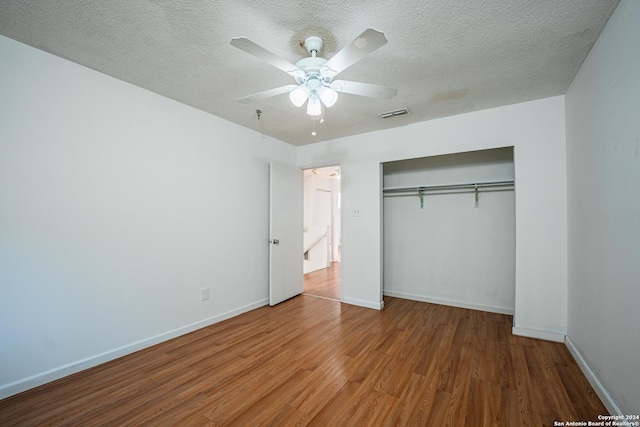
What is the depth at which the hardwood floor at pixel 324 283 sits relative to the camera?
4.34m

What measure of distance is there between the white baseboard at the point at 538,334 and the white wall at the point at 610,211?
0.27 meters

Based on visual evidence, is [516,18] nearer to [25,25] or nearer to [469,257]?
[469,257]

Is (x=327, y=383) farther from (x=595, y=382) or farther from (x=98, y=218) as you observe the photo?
(x=98, y=218)

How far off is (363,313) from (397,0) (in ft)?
10.6

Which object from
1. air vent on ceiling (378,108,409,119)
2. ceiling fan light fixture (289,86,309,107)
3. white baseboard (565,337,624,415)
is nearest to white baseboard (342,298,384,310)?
white baseboard (565,337,624,415)

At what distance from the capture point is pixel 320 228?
21.1 ft

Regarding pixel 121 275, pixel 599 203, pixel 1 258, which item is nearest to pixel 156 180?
pixel 121 275

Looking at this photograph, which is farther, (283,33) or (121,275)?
(121,275)

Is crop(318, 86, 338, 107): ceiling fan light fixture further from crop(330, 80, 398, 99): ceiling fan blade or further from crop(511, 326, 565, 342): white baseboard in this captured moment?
crop(511, 326, 565, 342): white baseboard

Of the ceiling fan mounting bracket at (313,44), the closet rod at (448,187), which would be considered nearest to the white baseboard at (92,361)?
the ceiling fan mounting bracket at (313,44)

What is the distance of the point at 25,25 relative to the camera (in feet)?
5.51

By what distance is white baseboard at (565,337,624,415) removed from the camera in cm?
156

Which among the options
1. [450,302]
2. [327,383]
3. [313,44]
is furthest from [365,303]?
[313,44]

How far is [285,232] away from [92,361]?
2.46 metres
